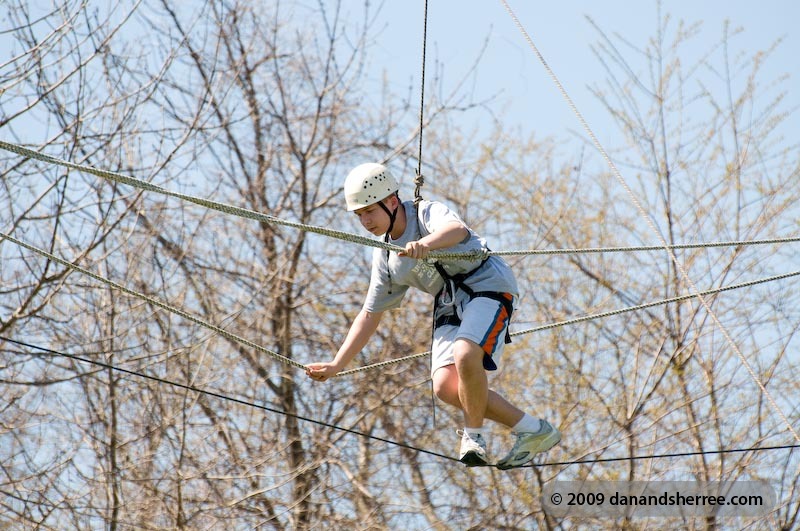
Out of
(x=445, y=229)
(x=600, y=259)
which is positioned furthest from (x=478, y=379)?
(x=600, y=259)

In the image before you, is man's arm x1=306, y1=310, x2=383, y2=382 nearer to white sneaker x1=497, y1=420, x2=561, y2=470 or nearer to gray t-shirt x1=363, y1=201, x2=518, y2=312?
gray t-shirt x1=363, y1=201, x2=518, y2=312

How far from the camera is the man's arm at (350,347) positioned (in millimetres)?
5743

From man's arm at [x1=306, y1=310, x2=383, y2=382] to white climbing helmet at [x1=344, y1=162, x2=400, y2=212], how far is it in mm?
564

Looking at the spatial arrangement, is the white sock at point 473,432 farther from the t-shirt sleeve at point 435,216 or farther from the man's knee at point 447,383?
the t-shirt sleeve at point 435,216

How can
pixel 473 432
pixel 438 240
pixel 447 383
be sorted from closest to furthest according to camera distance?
pixel 438 240 → pixel 473 432 → pixel 447 383

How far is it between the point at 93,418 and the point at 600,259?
15.8 feet

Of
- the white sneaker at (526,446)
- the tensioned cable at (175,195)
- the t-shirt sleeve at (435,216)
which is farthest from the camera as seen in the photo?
the white sneaker at (526,446)

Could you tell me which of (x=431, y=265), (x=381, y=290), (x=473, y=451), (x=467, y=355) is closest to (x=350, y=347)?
(x=381, y=290)

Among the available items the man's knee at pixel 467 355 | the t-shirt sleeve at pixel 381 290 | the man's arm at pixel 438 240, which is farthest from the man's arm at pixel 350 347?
the man's arm at pixel 438 240

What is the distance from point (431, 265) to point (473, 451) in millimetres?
844

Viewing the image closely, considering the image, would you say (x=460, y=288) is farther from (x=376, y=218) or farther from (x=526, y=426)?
(x=526, y=426)

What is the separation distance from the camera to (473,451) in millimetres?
5230

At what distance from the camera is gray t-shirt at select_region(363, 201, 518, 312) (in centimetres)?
543

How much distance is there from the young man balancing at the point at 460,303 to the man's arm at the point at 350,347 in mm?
266
